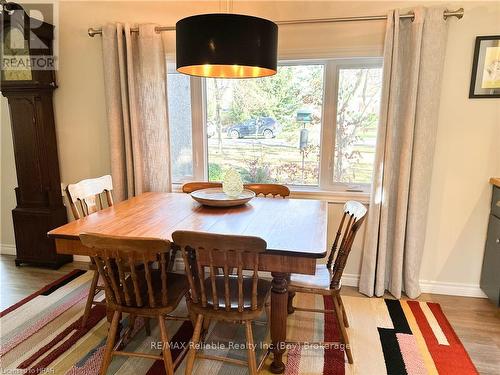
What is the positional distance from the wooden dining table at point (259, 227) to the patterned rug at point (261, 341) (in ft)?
1.10

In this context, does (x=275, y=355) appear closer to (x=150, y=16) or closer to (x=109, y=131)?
(x=109, y=131)

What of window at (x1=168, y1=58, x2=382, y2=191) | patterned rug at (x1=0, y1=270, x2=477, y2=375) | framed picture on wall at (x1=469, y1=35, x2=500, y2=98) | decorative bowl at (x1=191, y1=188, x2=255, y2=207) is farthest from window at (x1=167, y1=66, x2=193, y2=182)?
framed picture on wall at (x1=469, y1=35, x2=500, y2=98)

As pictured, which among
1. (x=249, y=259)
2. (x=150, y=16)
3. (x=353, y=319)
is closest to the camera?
(x=249, y=259)

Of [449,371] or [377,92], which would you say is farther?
[377,92]

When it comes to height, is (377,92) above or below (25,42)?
below

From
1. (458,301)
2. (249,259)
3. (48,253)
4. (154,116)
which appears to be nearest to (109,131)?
(154,116)

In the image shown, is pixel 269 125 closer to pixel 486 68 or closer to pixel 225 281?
pixel 486 68

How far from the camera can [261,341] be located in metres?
2.09

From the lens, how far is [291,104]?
2.84m

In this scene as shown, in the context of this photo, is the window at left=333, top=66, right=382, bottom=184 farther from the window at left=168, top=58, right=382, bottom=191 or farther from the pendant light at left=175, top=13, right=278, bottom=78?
the pendant light at left=175, top=13, right=278, bottom=78

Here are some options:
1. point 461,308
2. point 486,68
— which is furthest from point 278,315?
point 486,68

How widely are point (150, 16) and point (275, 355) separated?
265 centimetres

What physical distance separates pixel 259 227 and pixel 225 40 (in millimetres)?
929

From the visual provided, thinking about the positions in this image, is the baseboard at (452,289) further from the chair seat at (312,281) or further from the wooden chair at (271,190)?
the wooden chair at (271,190)
